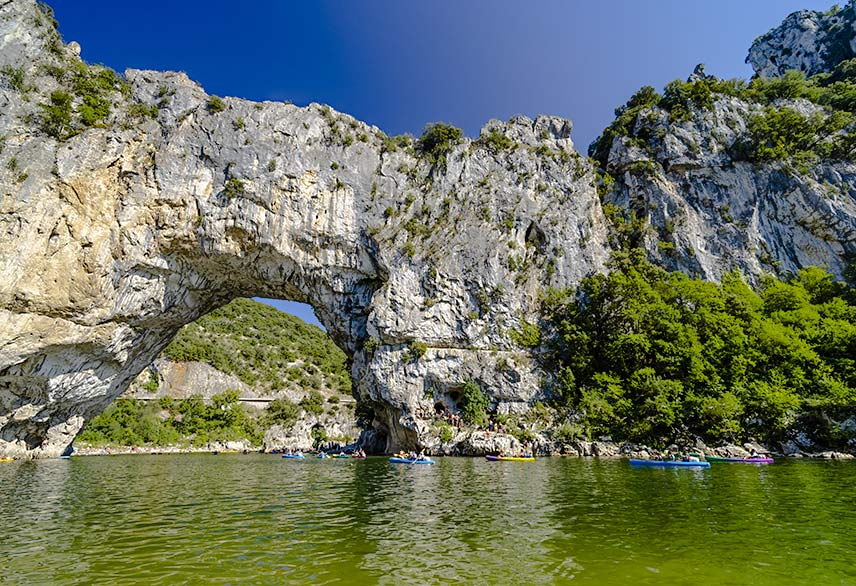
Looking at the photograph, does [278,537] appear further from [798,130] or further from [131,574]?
[798,130]

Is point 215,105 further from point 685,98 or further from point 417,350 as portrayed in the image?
point 685,98

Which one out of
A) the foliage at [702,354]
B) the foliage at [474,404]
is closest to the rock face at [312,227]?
the foliage at [474,404]

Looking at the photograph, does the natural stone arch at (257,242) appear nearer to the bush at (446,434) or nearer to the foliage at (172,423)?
the bush at (446,434)

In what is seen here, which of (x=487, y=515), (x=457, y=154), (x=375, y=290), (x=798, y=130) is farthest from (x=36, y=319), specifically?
(x=798, y=130)

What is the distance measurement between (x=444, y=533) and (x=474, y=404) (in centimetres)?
2579

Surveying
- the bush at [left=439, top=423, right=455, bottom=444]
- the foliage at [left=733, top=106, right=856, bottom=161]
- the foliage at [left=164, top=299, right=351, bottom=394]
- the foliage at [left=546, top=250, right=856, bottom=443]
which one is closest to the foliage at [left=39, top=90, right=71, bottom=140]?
the bush at [left=439, top=423, right=455, bottom=444]

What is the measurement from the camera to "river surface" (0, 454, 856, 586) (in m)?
6.68

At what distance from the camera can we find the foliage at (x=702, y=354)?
29297 mm

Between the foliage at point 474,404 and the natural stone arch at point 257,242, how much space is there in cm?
80

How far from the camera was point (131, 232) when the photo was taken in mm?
31375

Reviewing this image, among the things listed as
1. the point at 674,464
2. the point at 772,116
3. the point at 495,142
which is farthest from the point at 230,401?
the point at 772,116

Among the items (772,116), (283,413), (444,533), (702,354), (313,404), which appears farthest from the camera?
(313,404)

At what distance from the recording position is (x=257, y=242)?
34.4 metres

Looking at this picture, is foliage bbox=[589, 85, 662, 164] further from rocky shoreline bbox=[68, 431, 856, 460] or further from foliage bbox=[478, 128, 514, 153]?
rocky shoreline bbox=[68, 431, 856, 460]
